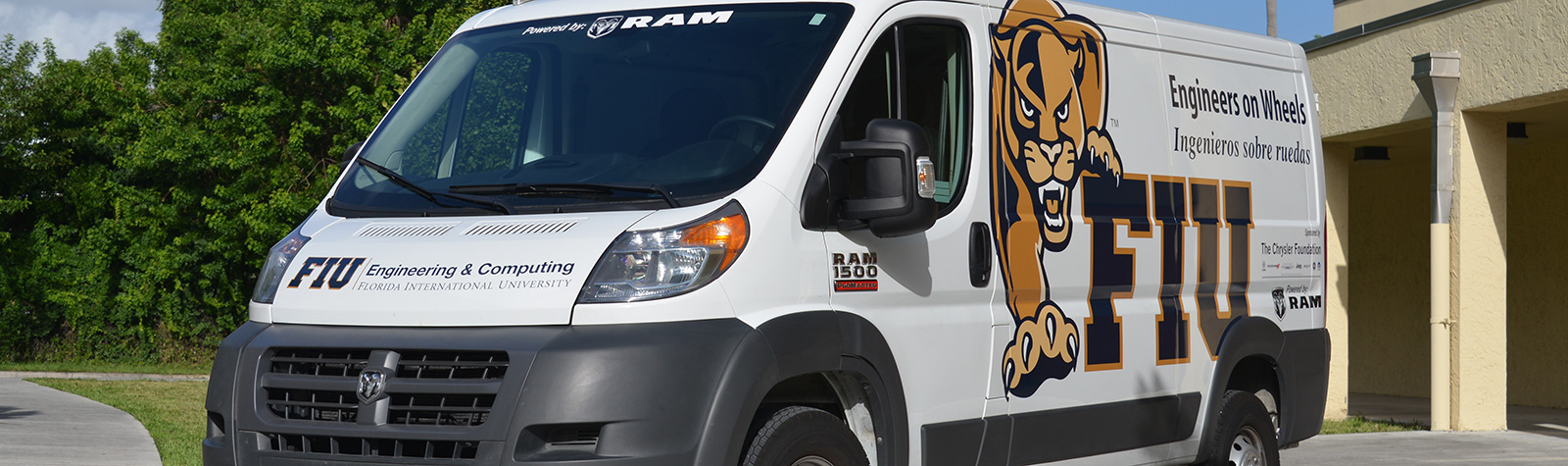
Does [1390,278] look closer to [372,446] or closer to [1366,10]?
[1366,10]

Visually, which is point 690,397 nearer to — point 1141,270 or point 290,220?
point 1141,270

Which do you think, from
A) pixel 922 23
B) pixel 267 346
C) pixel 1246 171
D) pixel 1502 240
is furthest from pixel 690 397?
pixel 1502 240

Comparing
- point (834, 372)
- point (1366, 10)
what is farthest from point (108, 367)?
point (834, 372)

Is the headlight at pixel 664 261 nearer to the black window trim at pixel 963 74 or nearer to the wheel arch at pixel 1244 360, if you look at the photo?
the black window trim at pixel 963 74

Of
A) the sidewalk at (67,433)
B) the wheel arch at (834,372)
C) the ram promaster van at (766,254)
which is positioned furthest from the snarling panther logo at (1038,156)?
the sidewalk at (67,433)

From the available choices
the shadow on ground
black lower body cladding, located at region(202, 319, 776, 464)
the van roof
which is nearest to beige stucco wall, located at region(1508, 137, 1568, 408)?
the van roof

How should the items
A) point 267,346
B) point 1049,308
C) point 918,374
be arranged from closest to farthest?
point 267,346
point 918,374
point 1049,308

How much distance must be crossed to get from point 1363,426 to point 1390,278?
6.33m

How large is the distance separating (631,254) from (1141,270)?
260 cm

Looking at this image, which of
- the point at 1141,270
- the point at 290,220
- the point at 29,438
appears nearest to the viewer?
the point at 1141,270

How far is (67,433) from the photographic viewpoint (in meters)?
11.8

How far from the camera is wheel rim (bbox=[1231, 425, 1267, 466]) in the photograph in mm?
7031

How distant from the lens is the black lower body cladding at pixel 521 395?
14.0ft

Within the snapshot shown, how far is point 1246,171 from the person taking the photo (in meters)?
7.03
